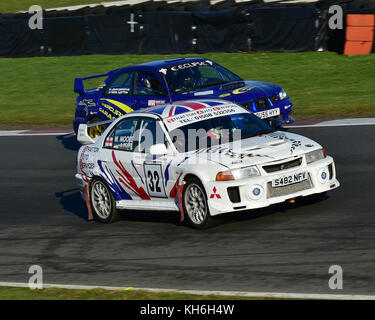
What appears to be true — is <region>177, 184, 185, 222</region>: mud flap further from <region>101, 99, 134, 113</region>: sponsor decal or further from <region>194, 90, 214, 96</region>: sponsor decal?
<region>101, 99, 134, 113</region>: sponsor decal

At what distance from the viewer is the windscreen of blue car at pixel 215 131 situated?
10201 mm

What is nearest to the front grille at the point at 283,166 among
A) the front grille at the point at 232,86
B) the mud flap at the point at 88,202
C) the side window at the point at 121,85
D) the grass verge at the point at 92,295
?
the grass verge at the point at 92,295

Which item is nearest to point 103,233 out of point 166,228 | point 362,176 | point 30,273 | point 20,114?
point 166,228

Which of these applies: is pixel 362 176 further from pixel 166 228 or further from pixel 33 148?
pixel 33 148

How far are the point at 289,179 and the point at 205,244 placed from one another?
1337 millimetres

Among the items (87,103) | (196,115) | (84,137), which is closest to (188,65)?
(87,103)

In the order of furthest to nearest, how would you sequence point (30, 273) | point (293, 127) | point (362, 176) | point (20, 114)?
point (20, 114), point (293, 127), point (362, 176), point (30, 273)

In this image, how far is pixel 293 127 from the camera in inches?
664

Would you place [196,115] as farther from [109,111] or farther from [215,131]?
[109,111]

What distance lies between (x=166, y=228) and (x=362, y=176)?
3422 millimetres

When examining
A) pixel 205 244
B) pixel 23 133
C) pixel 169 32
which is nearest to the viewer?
pixel 205 244

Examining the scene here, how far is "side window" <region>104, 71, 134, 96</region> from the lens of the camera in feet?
50.6

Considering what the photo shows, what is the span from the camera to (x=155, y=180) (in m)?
10.3

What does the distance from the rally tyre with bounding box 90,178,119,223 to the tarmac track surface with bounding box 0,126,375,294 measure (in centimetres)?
18
